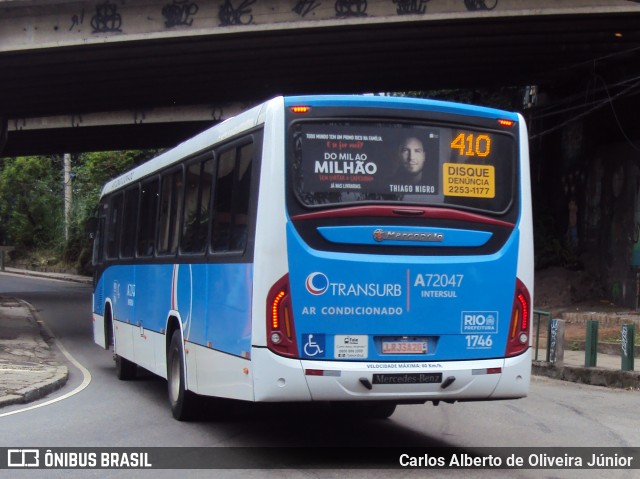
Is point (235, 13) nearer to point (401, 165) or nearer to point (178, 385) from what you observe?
point (178, 385)

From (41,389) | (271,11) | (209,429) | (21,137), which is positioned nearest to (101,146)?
(21,137)

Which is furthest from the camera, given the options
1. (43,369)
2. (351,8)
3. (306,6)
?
(306,6)

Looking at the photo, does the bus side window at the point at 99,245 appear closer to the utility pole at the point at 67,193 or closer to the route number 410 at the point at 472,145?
the route number 410 at the point at 472,145

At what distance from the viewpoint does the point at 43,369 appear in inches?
624

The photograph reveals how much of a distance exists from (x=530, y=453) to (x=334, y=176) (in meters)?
3.34

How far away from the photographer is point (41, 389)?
13.1 m

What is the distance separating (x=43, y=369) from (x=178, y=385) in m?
5.81

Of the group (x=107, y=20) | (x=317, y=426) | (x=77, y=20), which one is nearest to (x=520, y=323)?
(x=317, y=426)

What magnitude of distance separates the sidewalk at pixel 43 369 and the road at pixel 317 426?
45cm

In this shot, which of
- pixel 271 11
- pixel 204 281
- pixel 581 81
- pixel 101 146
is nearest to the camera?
pixel 204 281

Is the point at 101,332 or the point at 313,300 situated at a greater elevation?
the point at 313,300

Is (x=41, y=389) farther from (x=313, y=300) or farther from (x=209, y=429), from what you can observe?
(x=313, y=300)

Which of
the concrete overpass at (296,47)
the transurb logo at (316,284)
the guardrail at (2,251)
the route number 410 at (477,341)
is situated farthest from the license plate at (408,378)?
the guardrail at (2,251)

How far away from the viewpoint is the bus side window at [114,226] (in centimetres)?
1518
